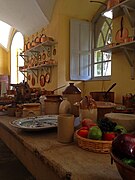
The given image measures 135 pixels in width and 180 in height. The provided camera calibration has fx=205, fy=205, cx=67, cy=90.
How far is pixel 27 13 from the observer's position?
13.4 feet

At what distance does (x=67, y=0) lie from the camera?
3.49 metres

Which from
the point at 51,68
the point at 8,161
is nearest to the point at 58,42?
the point at 51,68

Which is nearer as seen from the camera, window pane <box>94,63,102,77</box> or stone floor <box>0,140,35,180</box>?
stone floor <box>0,140,35,180</box>

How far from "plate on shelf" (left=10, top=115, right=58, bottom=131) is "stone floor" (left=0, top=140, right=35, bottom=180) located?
1.21 feet

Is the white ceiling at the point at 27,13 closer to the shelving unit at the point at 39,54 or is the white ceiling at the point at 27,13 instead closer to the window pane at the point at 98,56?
the shelving unit at the point at 39,54

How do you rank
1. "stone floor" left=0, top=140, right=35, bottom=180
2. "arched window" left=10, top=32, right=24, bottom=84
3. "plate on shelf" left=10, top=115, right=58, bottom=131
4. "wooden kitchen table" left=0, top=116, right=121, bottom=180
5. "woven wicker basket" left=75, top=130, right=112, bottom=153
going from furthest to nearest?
"arched window" left=10, top=32, right=24, bottom=84, "stone floor" left=0, top=140, right=35, bottom=180, "plate on shelf" left=10, top=115, right=58, bottom=131, "woven wicker basket" left=75, top=130, right=112, bottom=153, "wooden kitchen table" left=0, top=116, right=121, bottom=180

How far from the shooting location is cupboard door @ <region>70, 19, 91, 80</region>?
3.71 m

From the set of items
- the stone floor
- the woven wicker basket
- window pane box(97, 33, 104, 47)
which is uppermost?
window pane box(97, 33, 104, 47)

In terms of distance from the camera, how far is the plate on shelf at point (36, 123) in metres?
0.94

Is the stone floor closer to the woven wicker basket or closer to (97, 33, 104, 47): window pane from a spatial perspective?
the woven wicker basket

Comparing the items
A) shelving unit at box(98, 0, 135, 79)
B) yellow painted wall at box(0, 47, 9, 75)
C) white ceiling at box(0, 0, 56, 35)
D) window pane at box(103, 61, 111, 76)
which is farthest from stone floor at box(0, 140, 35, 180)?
yellow painted wall at box(0, 47, 9, 75)

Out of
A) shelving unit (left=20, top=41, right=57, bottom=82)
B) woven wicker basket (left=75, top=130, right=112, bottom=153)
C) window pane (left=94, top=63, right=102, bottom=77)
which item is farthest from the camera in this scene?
shelving unit (left=20, top=41, right=57, bottom=82)

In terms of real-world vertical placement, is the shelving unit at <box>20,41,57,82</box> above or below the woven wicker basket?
above

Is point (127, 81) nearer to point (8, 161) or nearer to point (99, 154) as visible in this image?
point (8, 161)
